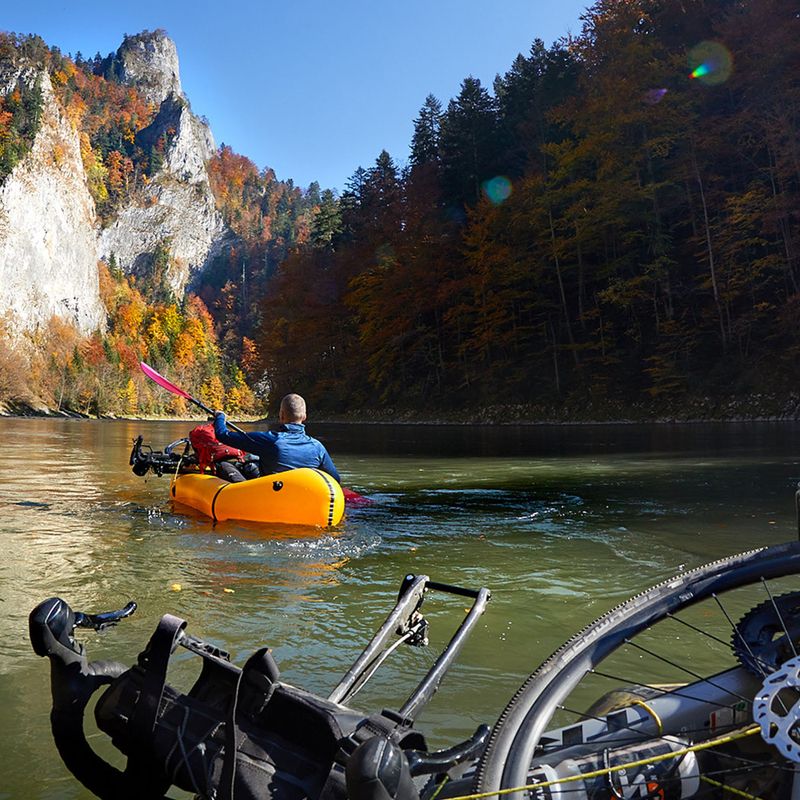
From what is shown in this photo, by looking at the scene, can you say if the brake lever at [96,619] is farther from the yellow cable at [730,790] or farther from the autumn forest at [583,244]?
the autumn forest at [583,244]

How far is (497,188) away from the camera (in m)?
37.0

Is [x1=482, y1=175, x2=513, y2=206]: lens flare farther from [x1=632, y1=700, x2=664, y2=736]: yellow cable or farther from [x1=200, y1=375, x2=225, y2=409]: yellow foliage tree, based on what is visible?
[x1=200, y1=375, x2=225, y2=409]: yellow foliage tree

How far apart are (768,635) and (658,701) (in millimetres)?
331

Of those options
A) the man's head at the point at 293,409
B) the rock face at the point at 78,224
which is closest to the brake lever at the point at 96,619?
the man's head at the point at 293,409

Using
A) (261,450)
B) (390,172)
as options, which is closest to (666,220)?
(390,172)

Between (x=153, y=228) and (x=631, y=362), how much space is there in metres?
145

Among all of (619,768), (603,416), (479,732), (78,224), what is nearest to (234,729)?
(479,732)

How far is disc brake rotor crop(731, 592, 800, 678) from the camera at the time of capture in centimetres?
191

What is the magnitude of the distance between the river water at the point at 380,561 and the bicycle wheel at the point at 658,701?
1.22 meters

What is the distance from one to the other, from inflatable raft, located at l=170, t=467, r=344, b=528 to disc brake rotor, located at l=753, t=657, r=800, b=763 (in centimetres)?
655

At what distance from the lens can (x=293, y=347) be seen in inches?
1752

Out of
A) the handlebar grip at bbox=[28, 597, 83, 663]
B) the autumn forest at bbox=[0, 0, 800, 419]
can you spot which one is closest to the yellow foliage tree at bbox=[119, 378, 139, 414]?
the autumn forest at bbox=[0, 0, 800, 419]

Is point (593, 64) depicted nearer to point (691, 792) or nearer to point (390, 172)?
point (390, 172)

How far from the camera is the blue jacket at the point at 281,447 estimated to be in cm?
837
